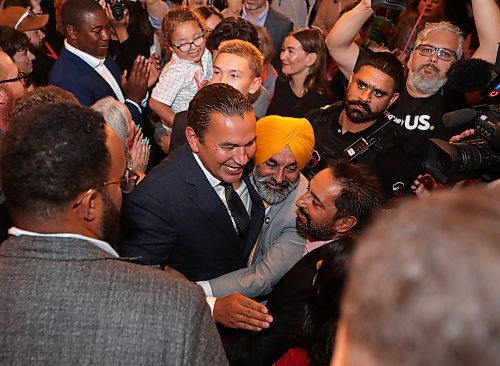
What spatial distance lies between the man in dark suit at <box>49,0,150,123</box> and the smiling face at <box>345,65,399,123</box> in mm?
1511

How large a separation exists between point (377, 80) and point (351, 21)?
51 cm

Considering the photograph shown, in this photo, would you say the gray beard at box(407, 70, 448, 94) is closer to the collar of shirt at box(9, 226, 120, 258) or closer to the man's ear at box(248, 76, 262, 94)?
the man's ear at box(248, 76, 262, 94)

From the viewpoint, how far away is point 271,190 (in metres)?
2.71

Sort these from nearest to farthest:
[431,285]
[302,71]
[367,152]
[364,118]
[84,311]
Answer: [431,285] < [84,311] < [367,152] < [364,118] < [302,71]

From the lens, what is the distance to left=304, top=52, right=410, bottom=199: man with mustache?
3.09 m

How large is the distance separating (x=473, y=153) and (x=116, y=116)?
1.62 meters

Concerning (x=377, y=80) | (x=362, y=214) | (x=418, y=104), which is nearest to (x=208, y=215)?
(x=362, y=214)

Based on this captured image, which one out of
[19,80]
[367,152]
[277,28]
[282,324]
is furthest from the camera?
[277,28]

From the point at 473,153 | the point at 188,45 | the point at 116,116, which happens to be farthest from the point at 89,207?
the point at 188,45

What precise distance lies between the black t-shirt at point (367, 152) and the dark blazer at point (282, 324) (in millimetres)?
993

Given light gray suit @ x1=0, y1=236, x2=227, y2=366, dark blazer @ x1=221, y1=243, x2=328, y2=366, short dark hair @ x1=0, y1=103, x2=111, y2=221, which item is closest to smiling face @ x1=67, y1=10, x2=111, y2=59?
dark blazer @ x1=221, y1=243, x2=328, y2=366

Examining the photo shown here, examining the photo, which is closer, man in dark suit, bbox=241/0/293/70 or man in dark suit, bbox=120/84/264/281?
man in dark suit, bbox=120/84/264/281

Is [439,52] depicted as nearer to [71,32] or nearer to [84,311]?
[71,32]

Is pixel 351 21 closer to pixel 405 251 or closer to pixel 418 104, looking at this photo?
pixel 418 104
